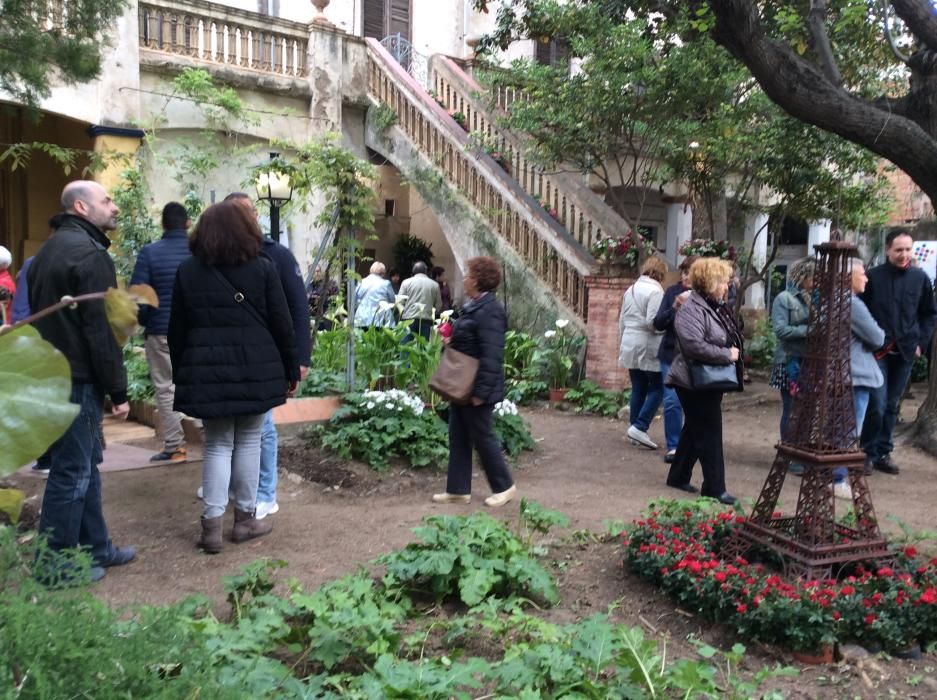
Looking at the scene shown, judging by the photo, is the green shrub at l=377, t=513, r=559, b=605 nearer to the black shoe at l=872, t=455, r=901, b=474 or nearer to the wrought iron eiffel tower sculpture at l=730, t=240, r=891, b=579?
the wrought iron eiffel tower sculpture at l=730, t=240, r=891, b=579

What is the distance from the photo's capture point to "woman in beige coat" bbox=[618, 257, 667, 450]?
737 cm

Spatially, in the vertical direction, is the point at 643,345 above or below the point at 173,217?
below

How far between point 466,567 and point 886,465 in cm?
470

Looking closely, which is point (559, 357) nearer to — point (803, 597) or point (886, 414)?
point (886, 414)

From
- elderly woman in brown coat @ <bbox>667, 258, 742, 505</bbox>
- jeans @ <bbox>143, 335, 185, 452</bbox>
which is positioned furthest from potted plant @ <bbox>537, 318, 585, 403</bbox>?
jeans @ <bbox>143, 335, 185, 452</bbox>

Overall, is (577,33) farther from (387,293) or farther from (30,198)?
(30,198)

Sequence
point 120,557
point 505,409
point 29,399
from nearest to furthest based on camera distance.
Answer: point 29,399
point 120,557
point 505,409

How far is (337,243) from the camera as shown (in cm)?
756

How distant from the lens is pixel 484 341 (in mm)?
5406

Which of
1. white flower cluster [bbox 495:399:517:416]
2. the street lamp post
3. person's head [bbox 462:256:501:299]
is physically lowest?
white flower cluster [bbox 495:399:517:416]

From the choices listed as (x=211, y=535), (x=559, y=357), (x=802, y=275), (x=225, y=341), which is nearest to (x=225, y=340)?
(x=225, y=341)

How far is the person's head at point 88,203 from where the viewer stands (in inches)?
156

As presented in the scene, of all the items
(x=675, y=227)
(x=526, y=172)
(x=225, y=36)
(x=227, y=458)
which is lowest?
(x=227, y=458)

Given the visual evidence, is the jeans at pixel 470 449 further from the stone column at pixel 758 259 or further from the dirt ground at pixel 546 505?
the stone column at pixel 758 259
